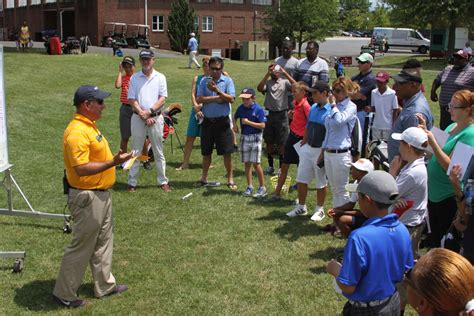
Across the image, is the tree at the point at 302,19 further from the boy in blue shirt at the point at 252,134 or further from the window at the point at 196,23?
the boy in blue shirt at the point at 252,134

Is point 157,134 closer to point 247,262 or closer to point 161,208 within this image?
point 161,208

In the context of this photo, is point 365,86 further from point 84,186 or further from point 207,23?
point 207,23

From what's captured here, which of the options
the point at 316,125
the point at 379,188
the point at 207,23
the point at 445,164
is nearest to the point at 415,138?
the point at 445,164

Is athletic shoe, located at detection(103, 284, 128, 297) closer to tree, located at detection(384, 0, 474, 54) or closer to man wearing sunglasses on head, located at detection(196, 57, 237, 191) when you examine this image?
man wearing sunglasses on head, located at detection(196, 57, 237, 191)

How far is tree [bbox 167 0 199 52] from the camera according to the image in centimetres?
4631

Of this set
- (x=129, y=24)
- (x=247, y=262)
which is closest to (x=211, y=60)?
(x=247, y=262)

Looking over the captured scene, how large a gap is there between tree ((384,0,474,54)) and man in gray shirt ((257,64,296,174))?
1124 inches

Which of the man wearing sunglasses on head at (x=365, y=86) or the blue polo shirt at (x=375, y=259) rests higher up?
the man wearing sunglasses on head at (x=365, y=86)

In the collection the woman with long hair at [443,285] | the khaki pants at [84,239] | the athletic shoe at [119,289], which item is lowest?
the athletic shoe at [119,289]

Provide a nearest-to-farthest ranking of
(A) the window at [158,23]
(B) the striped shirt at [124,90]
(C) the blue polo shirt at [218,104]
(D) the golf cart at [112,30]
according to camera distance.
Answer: (C) the blue polo shirt at [218,104]
(B) the striped shirt at [124,90]
(D) the golf cart at [112,30]
(A) the window at [158,23]

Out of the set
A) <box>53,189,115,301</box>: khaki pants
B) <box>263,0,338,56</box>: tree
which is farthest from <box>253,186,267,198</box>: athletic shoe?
<box>263,0,338,56</box>: tree

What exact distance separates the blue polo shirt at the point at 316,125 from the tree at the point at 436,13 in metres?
30.4

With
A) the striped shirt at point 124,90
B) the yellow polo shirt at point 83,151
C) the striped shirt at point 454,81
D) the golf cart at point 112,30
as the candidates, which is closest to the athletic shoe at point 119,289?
the yellow polo shirt at point 83,151

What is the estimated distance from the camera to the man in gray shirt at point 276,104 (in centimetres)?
879
